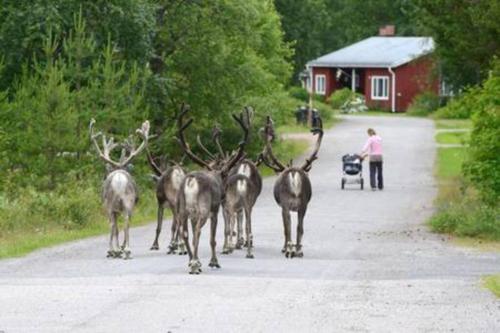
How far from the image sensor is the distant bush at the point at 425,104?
292ft

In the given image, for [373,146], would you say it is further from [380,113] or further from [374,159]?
[380,113]

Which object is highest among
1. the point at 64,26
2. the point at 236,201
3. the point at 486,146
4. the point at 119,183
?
the point at 64,26

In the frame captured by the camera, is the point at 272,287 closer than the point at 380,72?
Yes

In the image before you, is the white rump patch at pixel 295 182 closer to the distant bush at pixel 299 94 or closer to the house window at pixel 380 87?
the distant bush at pixel 299 94

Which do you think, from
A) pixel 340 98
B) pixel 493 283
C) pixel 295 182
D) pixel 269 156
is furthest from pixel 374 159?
pixel 340 98

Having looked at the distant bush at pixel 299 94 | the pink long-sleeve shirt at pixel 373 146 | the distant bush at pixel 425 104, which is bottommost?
the pink long-sleeve shirt at pixel 373 146

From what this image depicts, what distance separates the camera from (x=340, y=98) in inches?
3725

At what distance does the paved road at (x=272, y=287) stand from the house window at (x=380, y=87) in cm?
6893

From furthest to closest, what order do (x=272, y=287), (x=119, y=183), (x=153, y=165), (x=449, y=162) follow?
(x=449, y=162)
(x=153, y=165)
(x=119, y=183)
(x=272, y=287)

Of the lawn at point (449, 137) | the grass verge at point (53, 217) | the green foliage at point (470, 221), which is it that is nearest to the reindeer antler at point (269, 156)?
the grass verge at point (53, 217)

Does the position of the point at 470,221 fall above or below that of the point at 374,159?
below

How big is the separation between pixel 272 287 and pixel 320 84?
8638cm

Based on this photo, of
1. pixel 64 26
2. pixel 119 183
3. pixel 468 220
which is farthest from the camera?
pixel 64 26

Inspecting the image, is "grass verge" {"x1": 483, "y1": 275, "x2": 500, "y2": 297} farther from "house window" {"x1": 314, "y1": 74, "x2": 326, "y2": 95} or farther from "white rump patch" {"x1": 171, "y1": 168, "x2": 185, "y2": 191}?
"house window" {"x1": 314, "y1": 74, "x2": 326, "y2": 95}
